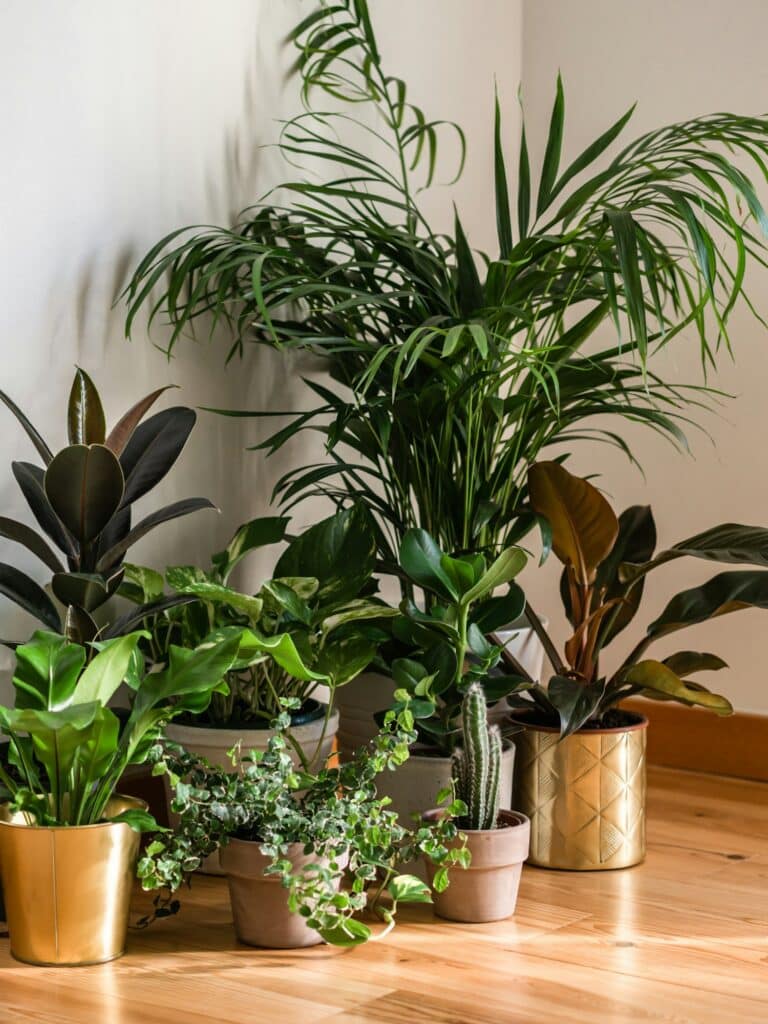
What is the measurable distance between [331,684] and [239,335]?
74 centimetres

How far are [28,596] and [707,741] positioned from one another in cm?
165

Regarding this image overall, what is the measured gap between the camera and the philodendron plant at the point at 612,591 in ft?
7.03

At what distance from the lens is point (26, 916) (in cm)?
178

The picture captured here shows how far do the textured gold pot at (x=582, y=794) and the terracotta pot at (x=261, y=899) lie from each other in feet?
1.75

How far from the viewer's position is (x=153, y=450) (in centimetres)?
203

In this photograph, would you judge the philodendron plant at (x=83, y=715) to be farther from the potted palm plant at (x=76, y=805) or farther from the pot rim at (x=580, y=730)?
the pot rim at (x=580, y=730)

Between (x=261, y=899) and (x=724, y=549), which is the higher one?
(x=724, y=549)

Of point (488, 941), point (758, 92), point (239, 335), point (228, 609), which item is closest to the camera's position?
point (488, 941)

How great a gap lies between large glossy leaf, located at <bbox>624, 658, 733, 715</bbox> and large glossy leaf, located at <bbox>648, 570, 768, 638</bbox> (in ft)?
0.24

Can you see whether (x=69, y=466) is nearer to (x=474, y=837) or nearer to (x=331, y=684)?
(x=331, y=684)

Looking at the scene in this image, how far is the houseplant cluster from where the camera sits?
1796 millimetres

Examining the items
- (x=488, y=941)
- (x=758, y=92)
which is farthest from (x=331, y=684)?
(x=758, y=92)

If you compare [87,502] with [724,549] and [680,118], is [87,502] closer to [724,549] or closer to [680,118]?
[724,549]

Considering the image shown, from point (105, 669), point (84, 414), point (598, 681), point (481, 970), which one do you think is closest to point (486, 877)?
point (481, 970)
